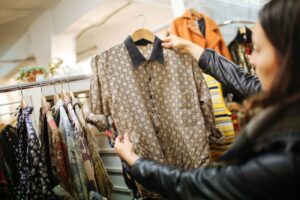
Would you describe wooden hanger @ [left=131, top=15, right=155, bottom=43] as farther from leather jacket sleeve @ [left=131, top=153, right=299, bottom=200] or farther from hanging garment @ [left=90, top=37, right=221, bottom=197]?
leather jacket sleeve @ [left=131, top=153, right=299, bottom=200]

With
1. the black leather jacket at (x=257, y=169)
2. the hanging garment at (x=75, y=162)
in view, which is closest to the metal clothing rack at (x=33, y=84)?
the hanging garment at (x=75, y=162)

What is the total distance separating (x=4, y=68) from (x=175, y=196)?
25.2 ft

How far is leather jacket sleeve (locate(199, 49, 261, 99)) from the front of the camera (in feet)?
4.09

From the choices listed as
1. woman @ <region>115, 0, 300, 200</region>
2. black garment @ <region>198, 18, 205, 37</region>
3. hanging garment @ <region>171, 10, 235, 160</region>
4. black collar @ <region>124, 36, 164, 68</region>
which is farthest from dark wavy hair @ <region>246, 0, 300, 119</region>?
black garment @ <region>198, 18, 205, 37</region>

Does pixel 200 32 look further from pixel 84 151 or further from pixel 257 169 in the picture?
pixel 257 169

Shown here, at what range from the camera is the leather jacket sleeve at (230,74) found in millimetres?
1247

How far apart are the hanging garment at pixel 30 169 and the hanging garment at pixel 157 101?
290mm

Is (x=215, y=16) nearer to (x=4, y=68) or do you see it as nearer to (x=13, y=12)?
(x=13, y=12)

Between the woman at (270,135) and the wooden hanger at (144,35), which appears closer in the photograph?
the woman at (270,135)

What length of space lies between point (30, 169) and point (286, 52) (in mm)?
1022

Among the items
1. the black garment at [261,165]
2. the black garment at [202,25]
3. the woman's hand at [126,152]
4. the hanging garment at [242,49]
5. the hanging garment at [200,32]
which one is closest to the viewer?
the black garment at [261,165]

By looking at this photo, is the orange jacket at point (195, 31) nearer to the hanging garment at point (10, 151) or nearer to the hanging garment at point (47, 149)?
the hanging garment at point (47, 149)

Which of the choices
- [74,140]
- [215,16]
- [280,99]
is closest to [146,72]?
[74,140]

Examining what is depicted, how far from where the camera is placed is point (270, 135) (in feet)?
2.29
